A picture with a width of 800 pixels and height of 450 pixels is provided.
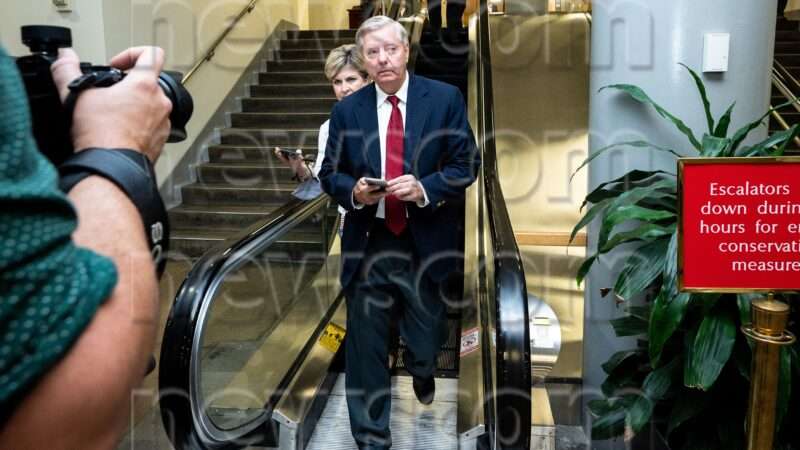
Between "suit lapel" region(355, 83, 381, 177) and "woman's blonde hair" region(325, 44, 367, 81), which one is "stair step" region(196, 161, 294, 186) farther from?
"suit lapel" region(355, 83, 381, 177)

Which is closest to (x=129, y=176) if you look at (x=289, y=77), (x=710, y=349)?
(x=710, y=349)

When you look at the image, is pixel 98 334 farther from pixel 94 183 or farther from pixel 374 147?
pixel 374 147

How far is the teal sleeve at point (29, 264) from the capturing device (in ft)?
1.43

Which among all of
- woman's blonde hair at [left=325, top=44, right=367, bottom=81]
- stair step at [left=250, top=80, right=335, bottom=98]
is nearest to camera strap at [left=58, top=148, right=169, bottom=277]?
woman's blonde hair at [left=325, top=44, right=367, bottom=81]

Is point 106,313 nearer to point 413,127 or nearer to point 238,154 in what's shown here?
point 413,127

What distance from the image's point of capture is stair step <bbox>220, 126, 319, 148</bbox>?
22.9 ft

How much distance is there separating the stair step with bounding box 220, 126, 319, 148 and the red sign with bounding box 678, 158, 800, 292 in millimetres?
A: 5605

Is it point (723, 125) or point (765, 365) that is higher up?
point (723, 125)

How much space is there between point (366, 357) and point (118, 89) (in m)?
1.84

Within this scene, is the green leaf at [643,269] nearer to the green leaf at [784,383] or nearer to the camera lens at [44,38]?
the green leaf at [784,383]

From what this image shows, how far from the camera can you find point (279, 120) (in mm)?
7352

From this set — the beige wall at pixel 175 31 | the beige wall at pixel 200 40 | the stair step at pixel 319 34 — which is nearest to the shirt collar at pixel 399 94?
the beige wall at pixel 175 31

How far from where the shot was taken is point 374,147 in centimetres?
228

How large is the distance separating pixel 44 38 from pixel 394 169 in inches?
62.7
